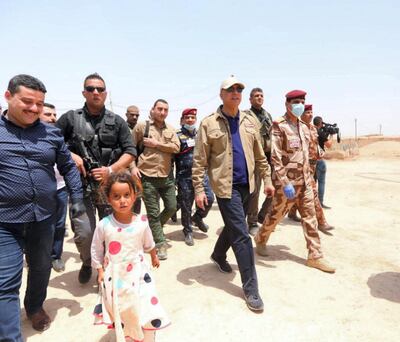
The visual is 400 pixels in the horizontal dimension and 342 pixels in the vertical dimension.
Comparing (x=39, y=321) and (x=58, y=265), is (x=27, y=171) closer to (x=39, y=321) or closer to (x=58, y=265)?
(x=39, y=321)

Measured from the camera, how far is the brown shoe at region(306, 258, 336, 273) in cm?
394

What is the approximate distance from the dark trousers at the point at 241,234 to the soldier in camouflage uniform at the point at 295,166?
0.95m

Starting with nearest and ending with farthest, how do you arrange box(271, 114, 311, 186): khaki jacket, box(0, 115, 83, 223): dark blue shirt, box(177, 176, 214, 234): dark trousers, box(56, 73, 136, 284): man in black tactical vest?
box(0, 115, 83, 223): dark blue shirt, box(56, 73, 136, 284): man in black tactical vest, box(271, 114, 311, 186): khaki jacket, box(177, 176, 214, 234): dark trousers

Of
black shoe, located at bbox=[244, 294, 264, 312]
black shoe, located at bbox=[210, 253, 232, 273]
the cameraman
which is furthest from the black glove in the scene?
the cameraman

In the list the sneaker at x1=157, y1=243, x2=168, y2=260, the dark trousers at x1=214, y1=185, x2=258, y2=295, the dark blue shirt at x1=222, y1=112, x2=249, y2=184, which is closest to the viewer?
the dark trousers at x1=214, y1=185, x2=258, y2=295

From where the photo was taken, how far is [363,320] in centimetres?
292

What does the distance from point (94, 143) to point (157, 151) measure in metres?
1.43

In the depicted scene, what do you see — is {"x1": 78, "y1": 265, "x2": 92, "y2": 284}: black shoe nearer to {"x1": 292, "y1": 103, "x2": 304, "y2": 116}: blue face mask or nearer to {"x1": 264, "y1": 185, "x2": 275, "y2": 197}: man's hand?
{"x1": 264, "y1": 185, "x2": 275, "y2": 197}: man's hand

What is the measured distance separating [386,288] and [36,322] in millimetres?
3660

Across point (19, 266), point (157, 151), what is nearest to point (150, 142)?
point (157, 151)

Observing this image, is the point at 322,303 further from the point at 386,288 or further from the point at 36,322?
the point at 36,322

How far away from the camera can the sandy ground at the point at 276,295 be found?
278 cm

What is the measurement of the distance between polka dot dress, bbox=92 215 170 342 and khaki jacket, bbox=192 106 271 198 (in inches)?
47.3

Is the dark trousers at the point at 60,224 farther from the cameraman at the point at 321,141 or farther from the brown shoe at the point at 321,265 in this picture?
the cameraman at the point at 321,141
